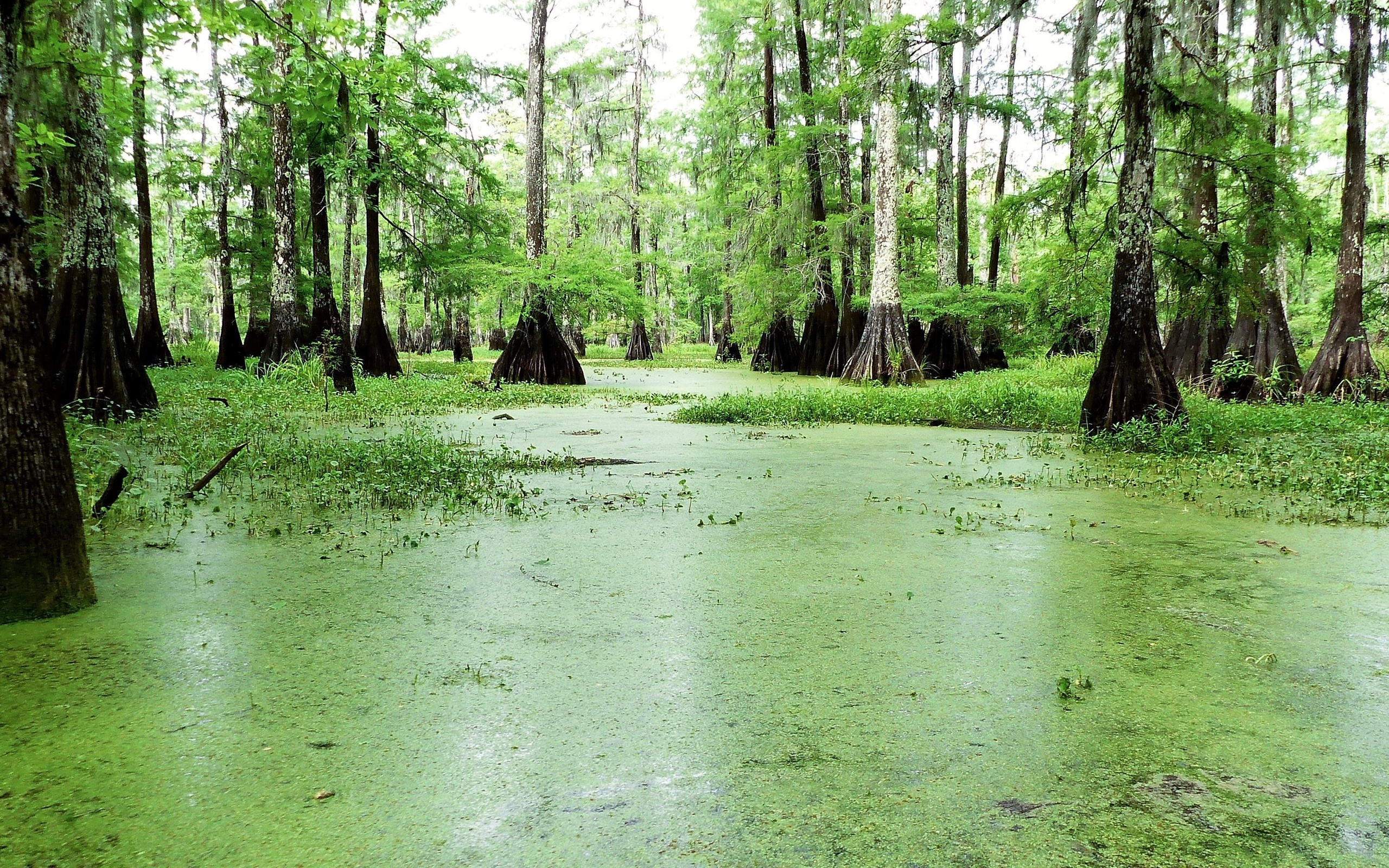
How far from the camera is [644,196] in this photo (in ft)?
75.8

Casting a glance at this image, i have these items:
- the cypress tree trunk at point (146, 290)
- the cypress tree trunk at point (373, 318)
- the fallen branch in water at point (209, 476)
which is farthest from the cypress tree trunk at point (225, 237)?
the fallen branch in water at point (209, 476)

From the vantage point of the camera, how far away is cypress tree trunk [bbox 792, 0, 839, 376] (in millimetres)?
16250

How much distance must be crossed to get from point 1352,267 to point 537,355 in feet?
35.5

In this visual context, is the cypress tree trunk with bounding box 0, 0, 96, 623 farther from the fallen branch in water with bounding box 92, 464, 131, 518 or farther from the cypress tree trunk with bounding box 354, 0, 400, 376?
the cypress tree trunk with bounding box 354, 0, 400, 376

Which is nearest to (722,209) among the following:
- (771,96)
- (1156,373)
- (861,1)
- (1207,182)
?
(771,96)

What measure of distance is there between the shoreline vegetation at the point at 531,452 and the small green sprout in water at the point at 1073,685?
2608mm

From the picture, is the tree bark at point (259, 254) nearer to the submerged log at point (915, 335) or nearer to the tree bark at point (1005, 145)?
the submerged log at point (915, 335)

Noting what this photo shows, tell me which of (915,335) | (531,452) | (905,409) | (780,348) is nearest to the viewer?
(531,452)

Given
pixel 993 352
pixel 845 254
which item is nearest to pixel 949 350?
pixel 993 352

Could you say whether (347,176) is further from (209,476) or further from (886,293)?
(209,476)

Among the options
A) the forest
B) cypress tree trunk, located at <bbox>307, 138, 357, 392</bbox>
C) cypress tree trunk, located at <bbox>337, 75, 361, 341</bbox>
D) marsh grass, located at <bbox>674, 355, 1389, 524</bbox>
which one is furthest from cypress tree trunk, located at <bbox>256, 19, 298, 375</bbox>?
marsh grass, located at <bbox>674, 355, 1389, 524</bbox>

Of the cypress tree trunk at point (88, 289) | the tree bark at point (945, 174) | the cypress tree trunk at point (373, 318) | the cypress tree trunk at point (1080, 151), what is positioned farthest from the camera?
the tree bark at point (945, 174)

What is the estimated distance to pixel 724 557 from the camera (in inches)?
131

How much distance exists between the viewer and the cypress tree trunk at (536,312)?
44.1ft
